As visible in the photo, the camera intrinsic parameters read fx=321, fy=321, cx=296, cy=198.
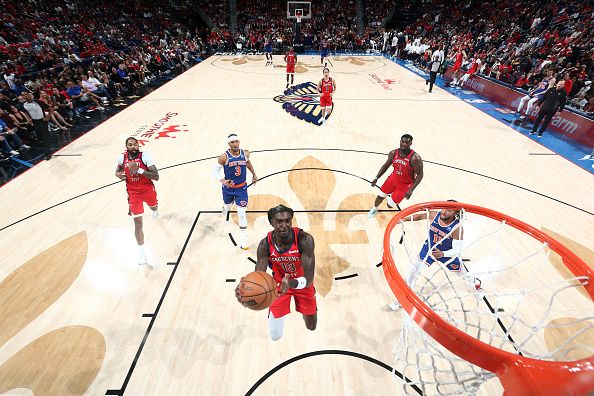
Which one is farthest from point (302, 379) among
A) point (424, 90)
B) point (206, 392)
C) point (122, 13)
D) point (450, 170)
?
point (122, 13)

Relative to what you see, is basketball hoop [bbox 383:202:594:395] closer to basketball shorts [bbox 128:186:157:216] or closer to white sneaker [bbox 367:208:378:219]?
white sneaker [bbox 367:208:378:219]

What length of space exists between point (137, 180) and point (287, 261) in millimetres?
2941

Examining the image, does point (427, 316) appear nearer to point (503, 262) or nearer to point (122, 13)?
point (503, 262)

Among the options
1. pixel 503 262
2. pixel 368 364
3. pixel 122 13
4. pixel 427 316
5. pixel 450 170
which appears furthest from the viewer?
pixel 122 13

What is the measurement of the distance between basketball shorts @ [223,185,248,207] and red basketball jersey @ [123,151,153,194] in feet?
3.96

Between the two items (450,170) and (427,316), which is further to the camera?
(450,170)

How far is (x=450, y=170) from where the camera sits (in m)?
8.11

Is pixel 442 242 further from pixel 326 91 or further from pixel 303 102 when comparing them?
pixel 303 102

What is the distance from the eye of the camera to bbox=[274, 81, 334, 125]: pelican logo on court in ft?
38.5

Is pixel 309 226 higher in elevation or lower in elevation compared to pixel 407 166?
lower

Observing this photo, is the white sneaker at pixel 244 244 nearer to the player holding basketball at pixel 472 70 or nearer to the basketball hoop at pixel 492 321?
the basketball hoop at pixel 492 321

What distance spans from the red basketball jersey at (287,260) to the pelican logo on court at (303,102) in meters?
8.27

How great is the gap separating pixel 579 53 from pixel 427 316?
1698cm

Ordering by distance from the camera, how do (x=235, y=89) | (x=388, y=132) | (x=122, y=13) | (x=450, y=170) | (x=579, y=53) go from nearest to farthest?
1. (x=450, y=170)
2. (x=388, y=132)
3. (x=579, y=53)
4. (x=235, y=89)
5. (x=122, y=13)
